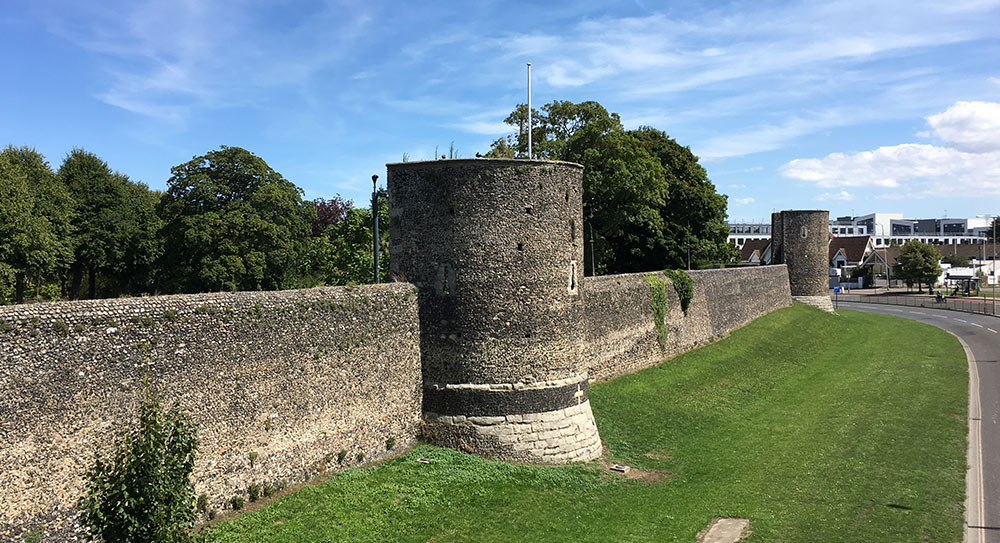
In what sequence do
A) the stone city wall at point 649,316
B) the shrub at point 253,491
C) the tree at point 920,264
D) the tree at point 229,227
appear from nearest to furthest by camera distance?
the shrub at point 253,491
the stone city wall at point 649,316
the tree at point 229,227
the tree at point 920,264

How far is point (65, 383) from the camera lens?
39.3 ft

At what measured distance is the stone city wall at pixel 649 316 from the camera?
96.1 feet

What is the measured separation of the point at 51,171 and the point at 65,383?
49.3 m

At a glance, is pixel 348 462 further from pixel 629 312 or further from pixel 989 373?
pixel 989 373

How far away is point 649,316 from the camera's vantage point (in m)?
33.6

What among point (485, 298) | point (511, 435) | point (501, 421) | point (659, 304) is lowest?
point (511, 435)

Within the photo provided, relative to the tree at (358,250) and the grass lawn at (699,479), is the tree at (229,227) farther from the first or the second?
the grass lawn at (699,479)

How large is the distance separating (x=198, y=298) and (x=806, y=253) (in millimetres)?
56700

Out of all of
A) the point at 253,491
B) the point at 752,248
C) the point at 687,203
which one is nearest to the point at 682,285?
the point at 687,203

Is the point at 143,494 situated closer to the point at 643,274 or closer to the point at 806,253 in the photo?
the point at 643,274

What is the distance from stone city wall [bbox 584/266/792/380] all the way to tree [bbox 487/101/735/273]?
18.3 ft

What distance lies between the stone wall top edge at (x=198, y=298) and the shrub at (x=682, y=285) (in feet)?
67.0

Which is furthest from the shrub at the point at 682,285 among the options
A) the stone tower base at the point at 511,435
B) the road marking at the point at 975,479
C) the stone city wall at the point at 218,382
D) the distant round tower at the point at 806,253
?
the distant round tower at the point at 806,253

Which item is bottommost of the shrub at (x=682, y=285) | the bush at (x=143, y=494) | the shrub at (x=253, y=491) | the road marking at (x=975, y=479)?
the road marking at (x=975, y=479)
